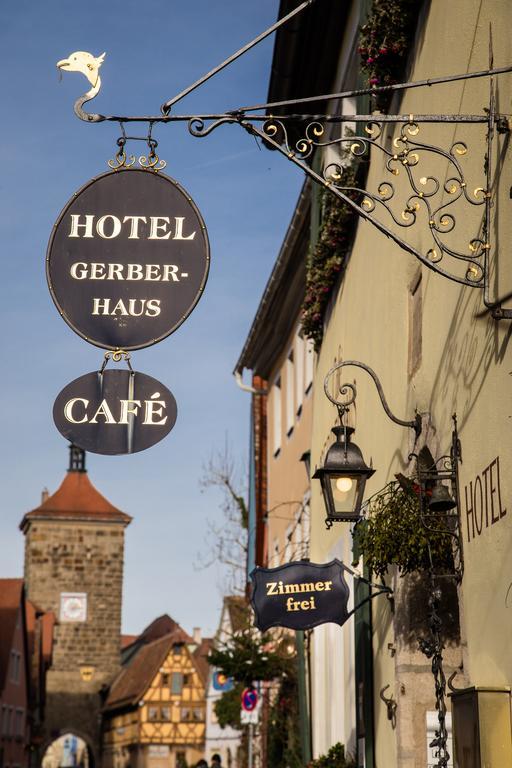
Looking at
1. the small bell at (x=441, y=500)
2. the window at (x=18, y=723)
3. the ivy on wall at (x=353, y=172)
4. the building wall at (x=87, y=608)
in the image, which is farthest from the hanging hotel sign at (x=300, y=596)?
the building wall at (x=87, y=608)

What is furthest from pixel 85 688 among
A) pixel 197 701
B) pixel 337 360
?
pixel 337 360

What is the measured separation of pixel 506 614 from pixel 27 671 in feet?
144

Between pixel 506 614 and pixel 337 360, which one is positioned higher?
pixel 337 360

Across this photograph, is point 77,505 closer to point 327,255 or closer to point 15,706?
point 15,706

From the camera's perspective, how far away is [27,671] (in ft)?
154

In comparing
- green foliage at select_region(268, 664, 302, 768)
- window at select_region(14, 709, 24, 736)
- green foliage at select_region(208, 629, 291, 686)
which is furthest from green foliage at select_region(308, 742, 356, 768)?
window at select_region(14, 709, 24, 736)

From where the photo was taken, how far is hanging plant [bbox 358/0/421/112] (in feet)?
25.2

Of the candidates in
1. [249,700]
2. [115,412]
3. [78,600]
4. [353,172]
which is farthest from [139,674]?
[115,412]

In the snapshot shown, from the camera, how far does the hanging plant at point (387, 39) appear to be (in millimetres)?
7691

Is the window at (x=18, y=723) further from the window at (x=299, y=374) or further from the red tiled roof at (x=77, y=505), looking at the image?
the window at (x=299, y=374)

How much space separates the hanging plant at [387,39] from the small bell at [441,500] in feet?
9.90

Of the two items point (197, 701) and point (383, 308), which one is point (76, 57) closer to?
point (383, 308)

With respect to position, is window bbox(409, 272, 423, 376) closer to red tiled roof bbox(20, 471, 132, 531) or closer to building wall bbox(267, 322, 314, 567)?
building wall bbox(267, 322, 314, 567)

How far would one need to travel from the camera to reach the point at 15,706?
145 ft
